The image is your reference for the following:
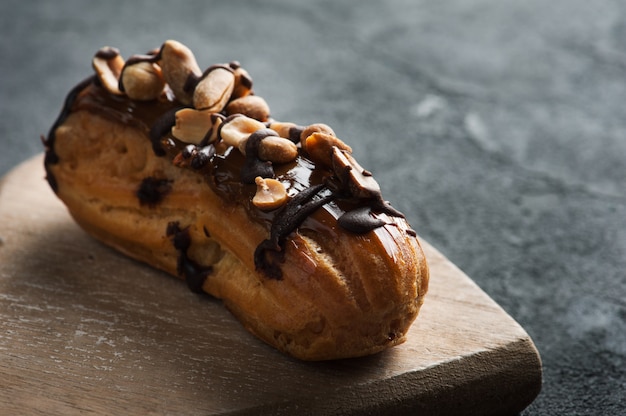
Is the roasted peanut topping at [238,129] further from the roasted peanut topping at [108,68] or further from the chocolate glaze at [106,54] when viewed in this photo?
the chocolate glaze at [106,54]

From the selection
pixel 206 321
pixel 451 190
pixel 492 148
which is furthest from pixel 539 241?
pixel 206 321

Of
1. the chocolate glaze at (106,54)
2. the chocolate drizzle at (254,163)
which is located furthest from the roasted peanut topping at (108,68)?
the chocolate drizzle at (254,163)

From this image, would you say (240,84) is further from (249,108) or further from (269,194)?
(269,194)

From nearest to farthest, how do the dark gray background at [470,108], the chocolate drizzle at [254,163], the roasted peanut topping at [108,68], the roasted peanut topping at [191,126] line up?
the chocolate drizzle at [254,163] → the roasted peanut topping at [191,126] → the roasted peanut topping at [108,68] → the dark gray background at [470,108]

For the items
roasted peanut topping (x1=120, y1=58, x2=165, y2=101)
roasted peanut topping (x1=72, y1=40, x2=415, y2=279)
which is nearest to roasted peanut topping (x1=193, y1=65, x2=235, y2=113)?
roasted peanut topping (x1=72, y1=40, x2=415, y2=279)

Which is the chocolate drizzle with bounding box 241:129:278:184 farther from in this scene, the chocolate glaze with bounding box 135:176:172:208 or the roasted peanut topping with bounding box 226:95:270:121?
the chocolate glaze with bounding box 135:176:172:208
